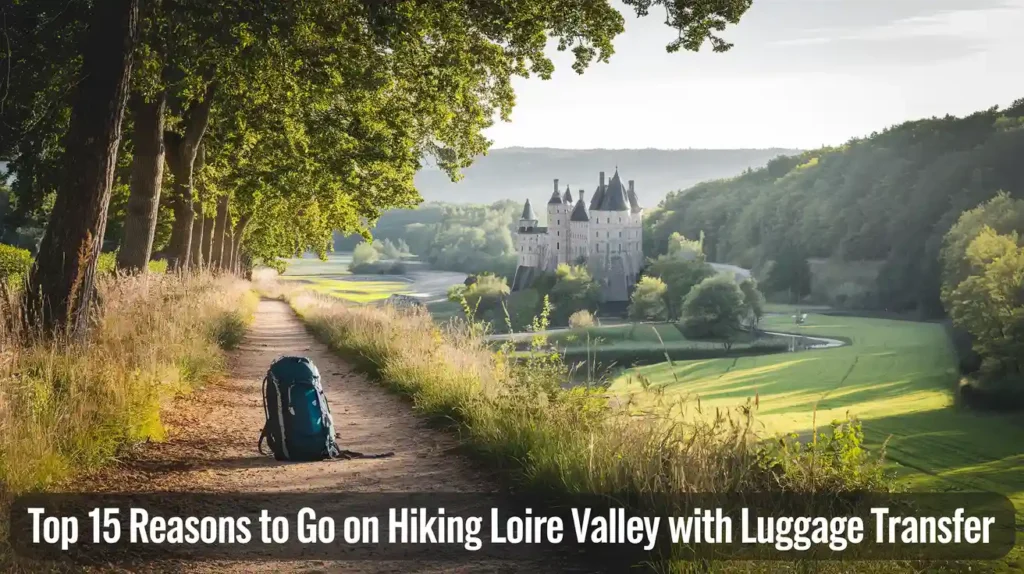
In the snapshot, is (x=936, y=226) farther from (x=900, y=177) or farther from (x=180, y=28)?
(x=180, y=28)

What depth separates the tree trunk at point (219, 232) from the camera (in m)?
32.1

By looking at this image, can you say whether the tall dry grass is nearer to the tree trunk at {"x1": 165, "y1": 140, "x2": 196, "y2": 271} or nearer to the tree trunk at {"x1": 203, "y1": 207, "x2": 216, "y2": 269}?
the tree trunk at {"x1": 165, "y1": 140, "x2": 196, "y2": 271}

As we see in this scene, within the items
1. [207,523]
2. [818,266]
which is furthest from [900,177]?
[207,523]

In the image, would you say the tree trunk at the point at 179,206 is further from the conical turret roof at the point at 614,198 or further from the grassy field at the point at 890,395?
the conical turret roof at the point at 614,198

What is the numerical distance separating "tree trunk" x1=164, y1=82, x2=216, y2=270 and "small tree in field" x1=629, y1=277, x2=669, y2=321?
103 m

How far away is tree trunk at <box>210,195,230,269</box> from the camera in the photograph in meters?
32.1

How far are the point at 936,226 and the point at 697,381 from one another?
56.6 meters

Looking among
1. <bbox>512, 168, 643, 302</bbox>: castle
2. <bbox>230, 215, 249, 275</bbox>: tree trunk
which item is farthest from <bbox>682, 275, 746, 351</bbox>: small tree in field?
<bbox>230, 215, 249, 275</bbox>: tree trunk

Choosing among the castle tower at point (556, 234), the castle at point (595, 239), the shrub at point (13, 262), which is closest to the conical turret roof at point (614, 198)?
the castle at point (595, 239)

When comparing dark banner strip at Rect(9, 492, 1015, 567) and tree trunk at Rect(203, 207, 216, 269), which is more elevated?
tree trunk at Rect(203, 207, 216, 269)

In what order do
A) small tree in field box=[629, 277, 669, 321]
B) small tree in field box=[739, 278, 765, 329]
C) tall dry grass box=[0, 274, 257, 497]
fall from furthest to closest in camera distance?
1. small tree in field box=[629, 277, 669, 321]
2. small tree in field box=[739, 278, 765, 329]
3. tall dry grass box=[0, 274, 257, 497]

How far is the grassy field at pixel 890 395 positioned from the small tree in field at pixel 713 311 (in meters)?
13.8

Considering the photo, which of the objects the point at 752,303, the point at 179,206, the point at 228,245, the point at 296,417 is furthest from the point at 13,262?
the point at 752,303

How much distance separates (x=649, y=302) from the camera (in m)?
124
